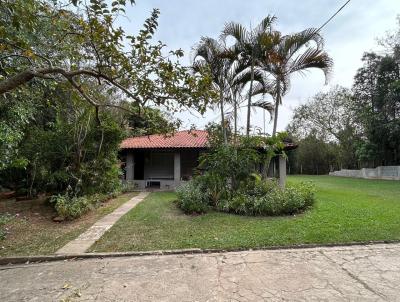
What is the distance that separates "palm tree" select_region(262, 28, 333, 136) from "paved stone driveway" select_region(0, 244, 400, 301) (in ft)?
21.1

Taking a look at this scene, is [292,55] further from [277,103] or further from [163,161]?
[163,161]

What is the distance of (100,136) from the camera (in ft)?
38.2

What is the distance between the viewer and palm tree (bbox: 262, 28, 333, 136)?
10367 mm

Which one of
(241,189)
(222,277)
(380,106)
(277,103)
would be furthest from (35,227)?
(380,106)

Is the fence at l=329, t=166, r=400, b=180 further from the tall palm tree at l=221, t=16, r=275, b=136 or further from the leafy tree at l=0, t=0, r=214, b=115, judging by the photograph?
the leafy tree at l=0, t=0, r=214, b=115

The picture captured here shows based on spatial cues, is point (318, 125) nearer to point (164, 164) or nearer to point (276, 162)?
point (276, 162)

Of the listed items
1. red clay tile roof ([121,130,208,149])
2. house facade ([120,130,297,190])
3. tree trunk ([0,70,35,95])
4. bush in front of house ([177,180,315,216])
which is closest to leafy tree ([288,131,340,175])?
house facade ([120,130,297,190])

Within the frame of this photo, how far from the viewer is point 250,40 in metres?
10.6

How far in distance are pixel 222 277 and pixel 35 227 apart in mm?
5842

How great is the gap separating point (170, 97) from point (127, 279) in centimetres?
289

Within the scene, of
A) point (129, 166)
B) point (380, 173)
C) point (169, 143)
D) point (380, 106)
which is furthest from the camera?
point (380, 106)

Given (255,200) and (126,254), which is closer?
(126,254)

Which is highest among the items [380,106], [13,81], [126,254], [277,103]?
[380,106]

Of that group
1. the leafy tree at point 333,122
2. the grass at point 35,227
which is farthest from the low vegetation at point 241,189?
the leafy tree at point 333,122
